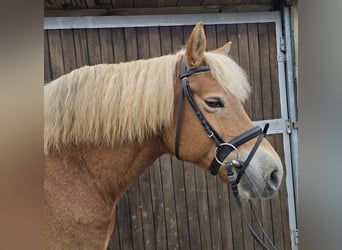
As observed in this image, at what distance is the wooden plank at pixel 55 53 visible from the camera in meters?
0.66

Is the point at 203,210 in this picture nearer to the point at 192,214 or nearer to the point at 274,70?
the point at 192,214

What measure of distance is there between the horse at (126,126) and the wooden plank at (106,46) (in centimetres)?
4

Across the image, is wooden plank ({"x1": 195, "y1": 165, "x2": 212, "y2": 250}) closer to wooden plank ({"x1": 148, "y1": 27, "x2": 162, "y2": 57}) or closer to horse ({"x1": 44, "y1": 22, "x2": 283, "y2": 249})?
horse ({"x1": 44, "y1": 22, "x2": 283, "y2": 249})

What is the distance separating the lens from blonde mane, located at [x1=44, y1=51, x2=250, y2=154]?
65cm

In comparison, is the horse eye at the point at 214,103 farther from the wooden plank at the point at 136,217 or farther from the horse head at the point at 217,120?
Result: the wooden plank at the point at 136,217

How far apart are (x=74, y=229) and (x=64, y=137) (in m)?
0.17

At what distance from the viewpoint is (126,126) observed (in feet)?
2.16

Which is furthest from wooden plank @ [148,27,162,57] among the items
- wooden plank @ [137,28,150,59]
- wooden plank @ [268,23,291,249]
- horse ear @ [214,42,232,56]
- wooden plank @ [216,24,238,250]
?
wooden plank @ [216,24,238,250]

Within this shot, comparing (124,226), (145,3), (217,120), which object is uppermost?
(145,3)

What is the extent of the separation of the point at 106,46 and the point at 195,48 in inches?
7.4

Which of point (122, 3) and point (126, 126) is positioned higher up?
point (122, 3)

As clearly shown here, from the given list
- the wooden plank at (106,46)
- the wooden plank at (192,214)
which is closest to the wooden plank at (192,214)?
the wooden plank at (192,214)

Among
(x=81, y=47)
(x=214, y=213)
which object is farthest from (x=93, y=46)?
(x=214, y=213)
